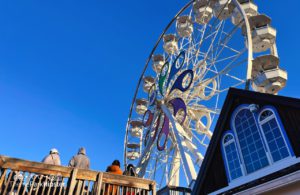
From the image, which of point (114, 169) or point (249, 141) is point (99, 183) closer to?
point (114, 169)

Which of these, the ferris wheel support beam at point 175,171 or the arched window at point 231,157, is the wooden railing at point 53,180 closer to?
the arched window at point 231,157

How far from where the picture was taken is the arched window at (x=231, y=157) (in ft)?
21.7

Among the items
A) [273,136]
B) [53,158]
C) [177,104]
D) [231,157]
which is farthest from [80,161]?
[177,104]

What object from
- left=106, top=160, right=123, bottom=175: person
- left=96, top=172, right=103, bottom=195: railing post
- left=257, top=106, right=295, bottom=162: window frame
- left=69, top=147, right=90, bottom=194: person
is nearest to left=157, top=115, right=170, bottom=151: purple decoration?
left=257, top=106, right=295, bottom=162: window frame

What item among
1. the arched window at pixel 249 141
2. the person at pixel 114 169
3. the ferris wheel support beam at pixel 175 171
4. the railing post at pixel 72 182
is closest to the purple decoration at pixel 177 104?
the ferris wheel support beam at pixel 175 171

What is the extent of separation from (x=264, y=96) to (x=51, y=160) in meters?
5.13

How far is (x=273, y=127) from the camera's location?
20.1 ft

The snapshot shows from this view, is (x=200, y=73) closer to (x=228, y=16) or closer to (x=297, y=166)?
(x=228, y=16)

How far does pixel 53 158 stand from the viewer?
542 cm

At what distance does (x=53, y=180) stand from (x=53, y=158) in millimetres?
829

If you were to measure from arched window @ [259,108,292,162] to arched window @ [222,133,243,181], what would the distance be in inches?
36.9

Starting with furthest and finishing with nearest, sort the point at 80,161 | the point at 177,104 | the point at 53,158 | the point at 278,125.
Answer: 1. the point at 177,104
2. the point at 278,125
3. the point at 80,161
4. the point at 53,158

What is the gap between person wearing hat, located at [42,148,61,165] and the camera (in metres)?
5.35

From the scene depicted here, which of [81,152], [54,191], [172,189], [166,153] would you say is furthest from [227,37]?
[54,191]
